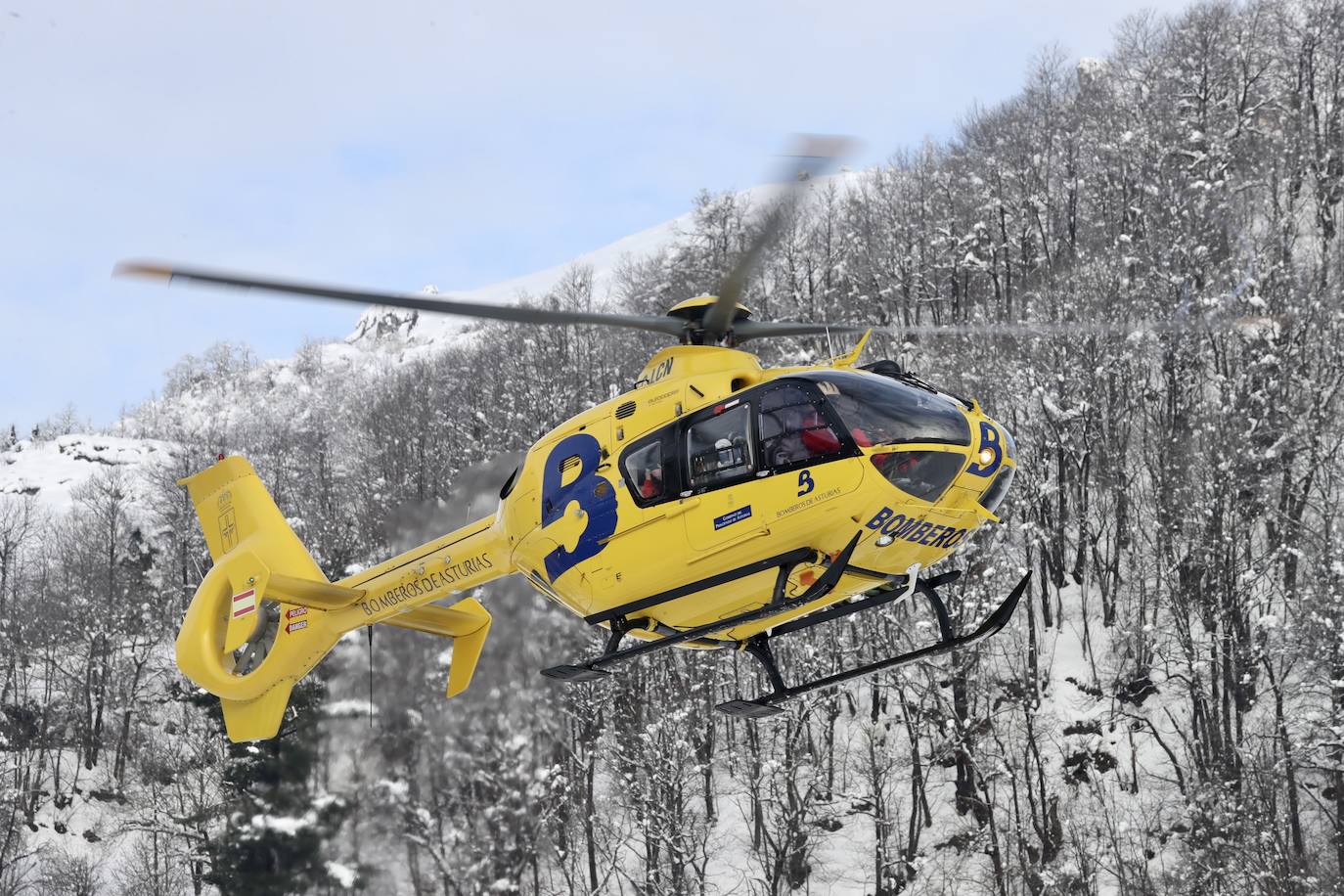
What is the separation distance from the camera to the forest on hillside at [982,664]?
25.4 m

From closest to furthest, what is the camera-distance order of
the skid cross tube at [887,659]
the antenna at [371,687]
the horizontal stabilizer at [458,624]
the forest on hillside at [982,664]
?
the skid cross tube at [887,659] < the horizontal stabilizer at [458,624] < the antenna at [371,687] < the forest on hillside at [982,664]

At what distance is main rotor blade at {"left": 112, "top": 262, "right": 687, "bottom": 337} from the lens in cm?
949

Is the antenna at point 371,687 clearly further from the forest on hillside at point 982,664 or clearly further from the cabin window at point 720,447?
the cabin window at point 720,447

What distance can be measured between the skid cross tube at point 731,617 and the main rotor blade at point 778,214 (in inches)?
82.8

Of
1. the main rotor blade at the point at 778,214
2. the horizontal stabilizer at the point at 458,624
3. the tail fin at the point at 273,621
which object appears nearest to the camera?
the main rotor blade at the point at 778,214

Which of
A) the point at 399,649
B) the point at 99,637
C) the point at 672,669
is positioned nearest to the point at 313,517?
the point at 99,637

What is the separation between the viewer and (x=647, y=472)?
11.0 metres

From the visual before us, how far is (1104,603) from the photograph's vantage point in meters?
30.8

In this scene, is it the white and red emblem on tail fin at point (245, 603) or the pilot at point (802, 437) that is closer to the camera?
the pilot at point (802, 437)

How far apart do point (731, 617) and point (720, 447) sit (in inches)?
58.1

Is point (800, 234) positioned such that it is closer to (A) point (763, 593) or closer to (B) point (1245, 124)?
(B) point (1245, 124)

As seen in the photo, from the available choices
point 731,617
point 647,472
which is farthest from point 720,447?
point 731,617

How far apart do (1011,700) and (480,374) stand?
2309 centimetres

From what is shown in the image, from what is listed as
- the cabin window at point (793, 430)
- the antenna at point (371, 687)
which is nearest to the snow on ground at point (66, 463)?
the antenna at point (371, 687)
